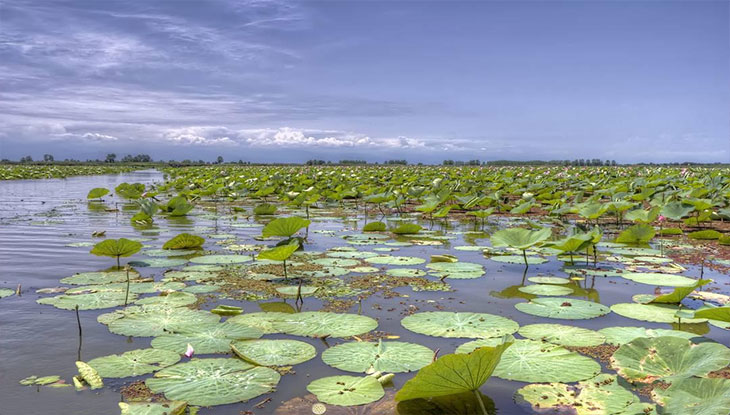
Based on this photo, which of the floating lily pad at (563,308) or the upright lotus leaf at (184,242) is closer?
the floating lily pad at (563,308)

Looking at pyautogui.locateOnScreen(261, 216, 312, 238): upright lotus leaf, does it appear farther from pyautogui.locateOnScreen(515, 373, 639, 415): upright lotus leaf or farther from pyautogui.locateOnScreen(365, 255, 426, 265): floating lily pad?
pyautogui.locateOnScreen(515, 373, 639, 415): upright lotus leaf

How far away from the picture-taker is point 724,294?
4.16 metres

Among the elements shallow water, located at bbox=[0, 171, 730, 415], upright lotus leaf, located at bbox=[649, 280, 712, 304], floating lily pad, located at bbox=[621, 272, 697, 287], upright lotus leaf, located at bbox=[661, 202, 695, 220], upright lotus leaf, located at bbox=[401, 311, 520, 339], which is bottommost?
shallow water, located at bbox=[0, 171, 730, 415]

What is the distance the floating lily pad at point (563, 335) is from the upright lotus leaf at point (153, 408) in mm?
2031

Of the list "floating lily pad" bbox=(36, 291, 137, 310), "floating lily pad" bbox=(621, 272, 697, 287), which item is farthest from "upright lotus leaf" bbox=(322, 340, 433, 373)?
"floating lily pad" bbox=(621, 272, 697, 287)

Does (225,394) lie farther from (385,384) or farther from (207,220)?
(207,220)

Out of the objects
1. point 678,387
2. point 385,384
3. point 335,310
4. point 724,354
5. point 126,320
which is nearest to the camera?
point 678,387

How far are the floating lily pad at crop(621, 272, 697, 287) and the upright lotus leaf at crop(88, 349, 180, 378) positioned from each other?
399cm

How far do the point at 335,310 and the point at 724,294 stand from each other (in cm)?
322

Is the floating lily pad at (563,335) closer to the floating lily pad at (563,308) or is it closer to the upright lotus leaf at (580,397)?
the floating lily pad at (563,308)

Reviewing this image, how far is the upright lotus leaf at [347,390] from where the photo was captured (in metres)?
2.21

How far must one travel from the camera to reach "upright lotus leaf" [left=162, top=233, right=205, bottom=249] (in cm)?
591

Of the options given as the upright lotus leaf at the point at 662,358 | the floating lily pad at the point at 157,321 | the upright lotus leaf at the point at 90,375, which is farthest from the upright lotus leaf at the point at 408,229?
the upright lotus leaf at the point at 90,375

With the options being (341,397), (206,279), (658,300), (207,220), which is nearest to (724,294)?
(658,300)
